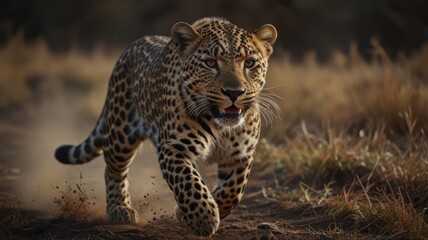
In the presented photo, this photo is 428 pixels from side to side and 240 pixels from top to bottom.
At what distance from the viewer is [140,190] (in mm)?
9492

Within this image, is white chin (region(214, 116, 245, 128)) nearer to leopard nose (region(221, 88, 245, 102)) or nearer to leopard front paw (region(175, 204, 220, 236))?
leopard nose (region(221, 88, 245, 102))

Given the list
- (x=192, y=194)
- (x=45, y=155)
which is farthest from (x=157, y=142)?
(x=45, y=155)

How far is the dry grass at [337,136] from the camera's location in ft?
24.4

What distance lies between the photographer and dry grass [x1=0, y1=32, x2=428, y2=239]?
Result: 7441 mm

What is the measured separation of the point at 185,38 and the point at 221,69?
0.53 metres

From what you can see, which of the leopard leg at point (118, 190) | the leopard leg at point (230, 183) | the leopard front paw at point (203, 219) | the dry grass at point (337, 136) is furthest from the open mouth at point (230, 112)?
the leopard leg at point (118, 190)

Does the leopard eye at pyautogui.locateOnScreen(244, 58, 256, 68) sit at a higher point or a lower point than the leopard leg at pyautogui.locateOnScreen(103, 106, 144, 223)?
higher

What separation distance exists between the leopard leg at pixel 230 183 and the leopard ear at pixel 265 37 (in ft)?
2.88

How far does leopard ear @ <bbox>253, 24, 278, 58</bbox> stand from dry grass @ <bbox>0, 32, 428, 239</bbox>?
1522mm

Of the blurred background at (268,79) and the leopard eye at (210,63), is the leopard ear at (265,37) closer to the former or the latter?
the leopard eye at (210,63)

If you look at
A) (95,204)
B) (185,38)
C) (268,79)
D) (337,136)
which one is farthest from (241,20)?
(185,38)

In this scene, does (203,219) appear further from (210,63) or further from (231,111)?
(210,63)

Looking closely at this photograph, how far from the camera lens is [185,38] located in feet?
21.6

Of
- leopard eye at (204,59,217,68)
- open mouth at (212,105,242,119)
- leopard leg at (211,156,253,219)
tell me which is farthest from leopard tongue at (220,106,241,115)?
leopard leg at (211,156,253,219)
